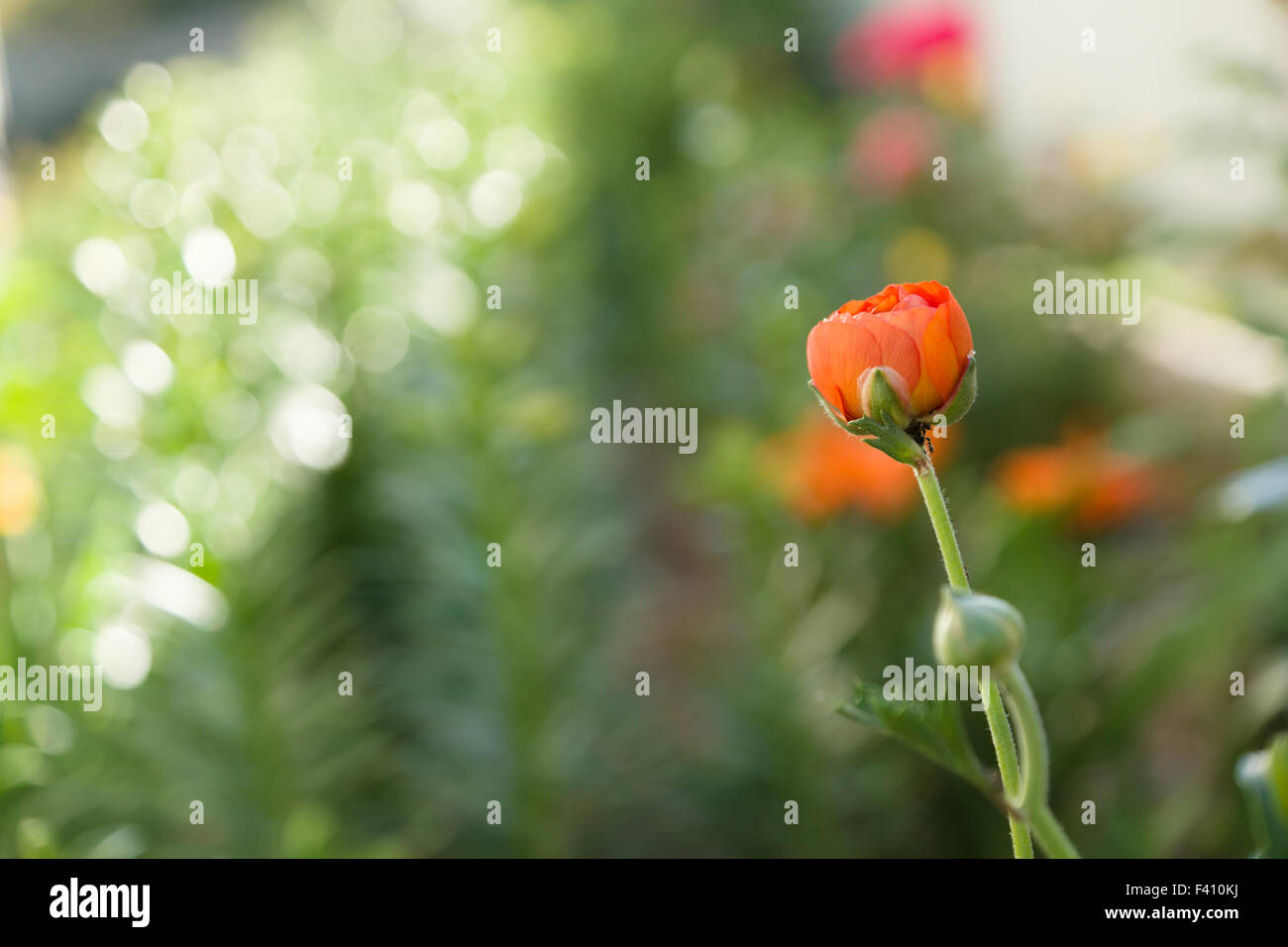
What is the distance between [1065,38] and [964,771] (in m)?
2.68

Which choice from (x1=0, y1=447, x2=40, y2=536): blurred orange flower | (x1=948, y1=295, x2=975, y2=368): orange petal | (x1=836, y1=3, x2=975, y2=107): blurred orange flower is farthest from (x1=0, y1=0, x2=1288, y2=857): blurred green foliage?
(x1=836, y1=3, x2=975, y2=107): blurred orange flower

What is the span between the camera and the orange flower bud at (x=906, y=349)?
323 mm

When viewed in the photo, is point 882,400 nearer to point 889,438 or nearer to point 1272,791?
point 889,438

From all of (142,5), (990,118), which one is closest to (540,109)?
(990,118)

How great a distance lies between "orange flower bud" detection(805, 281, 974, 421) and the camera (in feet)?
1.06

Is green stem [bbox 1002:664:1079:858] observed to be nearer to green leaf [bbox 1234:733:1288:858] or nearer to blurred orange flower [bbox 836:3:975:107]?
green leaf [bbox 1234:733:1288:858]

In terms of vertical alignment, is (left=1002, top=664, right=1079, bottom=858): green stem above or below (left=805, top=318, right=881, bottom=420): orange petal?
below

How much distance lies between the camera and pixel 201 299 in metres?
1.07

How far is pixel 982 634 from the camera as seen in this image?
0.91 ft

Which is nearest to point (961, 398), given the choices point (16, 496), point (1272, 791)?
point (1272, 791)

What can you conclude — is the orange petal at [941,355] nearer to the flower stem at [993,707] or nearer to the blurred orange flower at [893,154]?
the flower stem at [993,707]

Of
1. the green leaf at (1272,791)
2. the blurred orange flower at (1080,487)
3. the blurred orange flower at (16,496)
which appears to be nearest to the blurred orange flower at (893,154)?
the blurred orange flower at (1080,487)

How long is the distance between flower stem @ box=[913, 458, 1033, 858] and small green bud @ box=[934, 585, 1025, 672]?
→ 2 cm

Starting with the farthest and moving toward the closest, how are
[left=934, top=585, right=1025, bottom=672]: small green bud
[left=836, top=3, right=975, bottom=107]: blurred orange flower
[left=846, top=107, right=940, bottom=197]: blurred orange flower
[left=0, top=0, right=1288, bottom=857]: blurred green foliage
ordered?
[left=836, top=3, right=975, bottom=107]: blurred orange flower, [left=846, top=107, right=940, bottom=197]: blurred orange flower, [left=0, top=0, right=1288, bottom=857]: blurred green foliage, [left=934, top=585, right=1025, bottom=672]: small green bud
